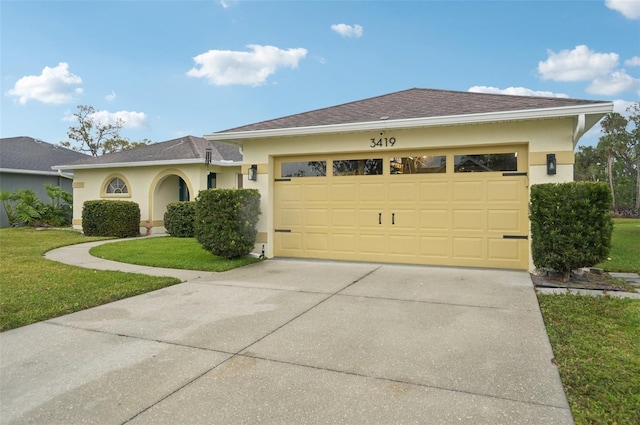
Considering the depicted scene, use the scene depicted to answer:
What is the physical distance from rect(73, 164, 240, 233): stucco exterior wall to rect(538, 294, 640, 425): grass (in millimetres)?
12216

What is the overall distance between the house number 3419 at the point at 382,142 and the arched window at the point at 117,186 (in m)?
11.9

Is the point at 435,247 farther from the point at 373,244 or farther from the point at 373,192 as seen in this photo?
the point at 373,192

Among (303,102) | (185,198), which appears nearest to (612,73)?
(303,102)

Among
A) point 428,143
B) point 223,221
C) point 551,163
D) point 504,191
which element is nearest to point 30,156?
point 223,221

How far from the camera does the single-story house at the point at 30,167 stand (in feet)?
58.5

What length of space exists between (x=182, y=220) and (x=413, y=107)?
361 inches

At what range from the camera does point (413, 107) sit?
8.38 meters

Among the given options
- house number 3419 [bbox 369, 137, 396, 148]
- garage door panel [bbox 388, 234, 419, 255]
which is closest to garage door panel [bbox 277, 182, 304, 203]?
house number 3419 [bbox 369, 137, 396, 148]

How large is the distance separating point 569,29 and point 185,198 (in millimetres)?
16301

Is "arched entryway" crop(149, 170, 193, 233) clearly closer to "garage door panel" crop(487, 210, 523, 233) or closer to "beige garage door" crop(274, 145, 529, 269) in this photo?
"beige garage door" crop(274, 145, 529, 269)

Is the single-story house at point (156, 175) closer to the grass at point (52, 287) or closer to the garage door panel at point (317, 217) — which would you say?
the grass at point (52, 287)

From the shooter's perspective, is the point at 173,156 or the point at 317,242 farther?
the point at 173,156

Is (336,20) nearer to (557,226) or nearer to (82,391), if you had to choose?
(557,226)

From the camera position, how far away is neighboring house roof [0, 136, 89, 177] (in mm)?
18203
